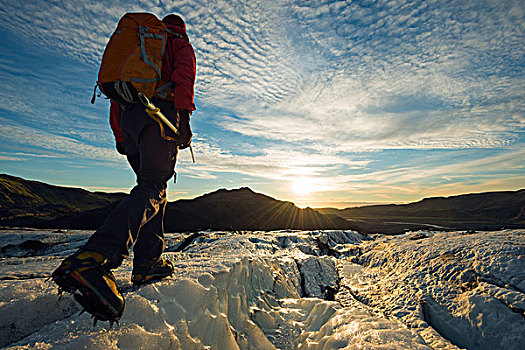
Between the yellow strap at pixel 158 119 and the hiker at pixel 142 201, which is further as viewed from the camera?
the yellow strap at pixel 158 119

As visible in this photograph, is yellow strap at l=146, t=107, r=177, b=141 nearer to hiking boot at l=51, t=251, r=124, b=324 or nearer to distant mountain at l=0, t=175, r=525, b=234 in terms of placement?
hiking boot at l=51, t=251, r=124, b=324

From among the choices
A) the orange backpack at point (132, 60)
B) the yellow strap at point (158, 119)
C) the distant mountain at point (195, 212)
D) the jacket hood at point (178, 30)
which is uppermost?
the jacket hood at point (178, 30)

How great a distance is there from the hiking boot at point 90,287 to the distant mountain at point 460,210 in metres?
67.1

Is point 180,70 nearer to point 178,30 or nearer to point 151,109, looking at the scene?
point 151,109

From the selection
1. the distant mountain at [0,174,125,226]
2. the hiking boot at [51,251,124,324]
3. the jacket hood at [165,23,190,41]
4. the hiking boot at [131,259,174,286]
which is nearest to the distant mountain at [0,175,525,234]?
the distant mountain at [0,174,125,226]

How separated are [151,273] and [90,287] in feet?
2.86

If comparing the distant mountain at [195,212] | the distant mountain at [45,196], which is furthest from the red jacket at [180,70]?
the distant mountain at [45,196]

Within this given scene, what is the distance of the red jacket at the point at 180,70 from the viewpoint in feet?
6.46

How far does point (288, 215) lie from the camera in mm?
28500

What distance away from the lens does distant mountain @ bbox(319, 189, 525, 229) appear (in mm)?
61803

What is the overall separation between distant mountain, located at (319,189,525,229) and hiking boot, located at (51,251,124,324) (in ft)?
220

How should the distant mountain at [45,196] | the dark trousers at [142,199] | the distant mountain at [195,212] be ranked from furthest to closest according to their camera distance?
the distant mountain at [45,196]
the distant mountain at [195,212]
the dark trousers at [142,199]

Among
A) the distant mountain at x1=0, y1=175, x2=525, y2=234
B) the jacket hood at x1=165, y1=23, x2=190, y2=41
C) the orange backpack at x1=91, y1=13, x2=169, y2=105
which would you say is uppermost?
the jacket hood at x1=165, y1=23, x2=190, y2=41

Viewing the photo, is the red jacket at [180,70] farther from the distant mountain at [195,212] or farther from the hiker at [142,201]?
the distant mountain at [195,212]
